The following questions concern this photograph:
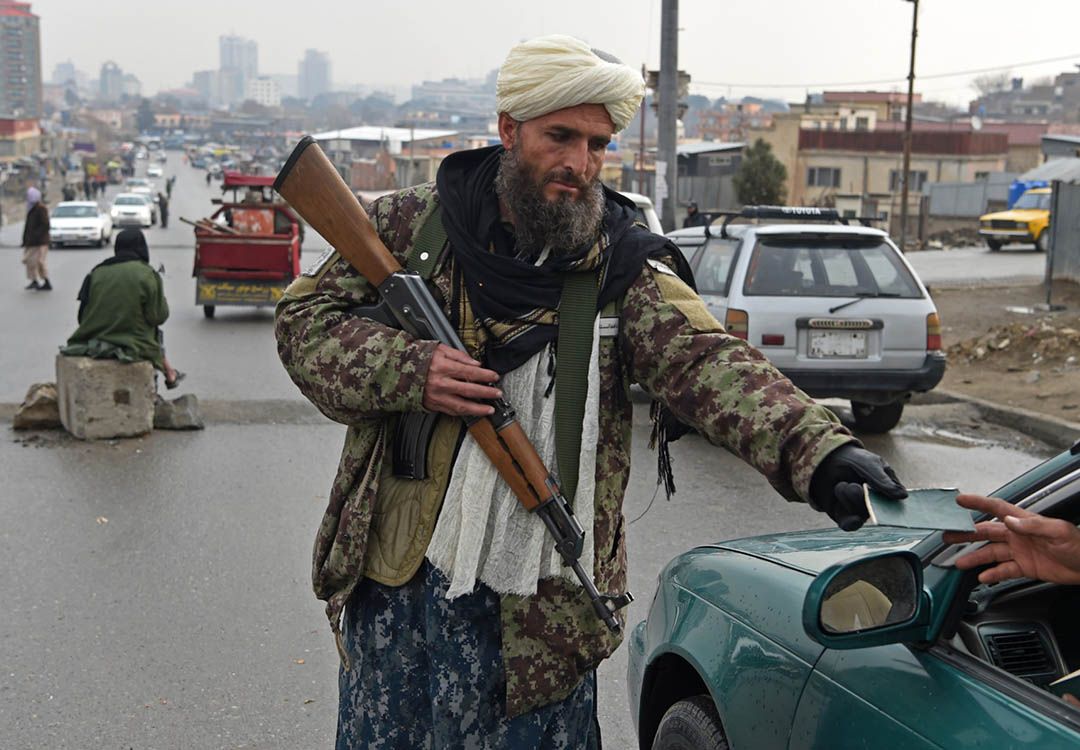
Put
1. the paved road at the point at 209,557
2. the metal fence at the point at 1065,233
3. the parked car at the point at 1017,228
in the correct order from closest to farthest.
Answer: the paved road at the point at 209,557
the metal fence at the point at 1065,233
the parked car at the point at 1017,228

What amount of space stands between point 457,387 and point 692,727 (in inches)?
41.6

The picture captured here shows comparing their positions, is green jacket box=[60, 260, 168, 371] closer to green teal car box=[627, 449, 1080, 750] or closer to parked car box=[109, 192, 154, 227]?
green teal car box=[627, 449, 1080, 750]

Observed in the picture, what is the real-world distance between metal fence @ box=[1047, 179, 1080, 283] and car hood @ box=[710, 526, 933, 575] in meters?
17.3

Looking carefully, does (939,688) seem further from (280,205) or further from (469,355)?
(280,205)

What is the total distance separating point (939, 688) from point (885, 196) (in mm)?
55843

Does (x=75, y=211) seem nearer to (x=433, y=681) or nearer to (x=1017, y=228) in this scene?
(x=1017, y=228)

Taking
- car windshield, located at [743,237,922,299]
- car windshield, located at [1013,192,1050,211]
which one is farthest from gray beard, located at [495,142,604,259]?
car windshield, located at [1013,192,1050,211]

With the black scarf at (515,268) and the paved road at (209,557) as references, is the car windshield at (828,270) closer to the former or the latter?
the paved road at (209,557)

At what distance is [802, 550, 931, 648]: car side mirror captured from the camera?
210 cm

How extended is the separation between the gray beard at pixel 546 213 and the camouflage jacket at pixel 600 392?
6.2 inches

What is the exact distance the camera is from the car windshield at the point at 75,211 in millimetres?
37019

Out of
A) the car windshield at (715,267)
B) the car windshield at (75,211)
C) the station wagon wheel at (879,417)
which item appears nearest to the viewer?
the car windshield at (715,267)

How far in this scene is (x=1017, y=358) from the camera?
1307cm

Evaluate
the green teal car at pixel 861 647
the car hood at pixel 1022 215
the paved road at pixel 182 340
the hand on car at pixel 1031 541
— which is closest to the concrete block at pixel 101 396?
the paved road at pixel 182 340
